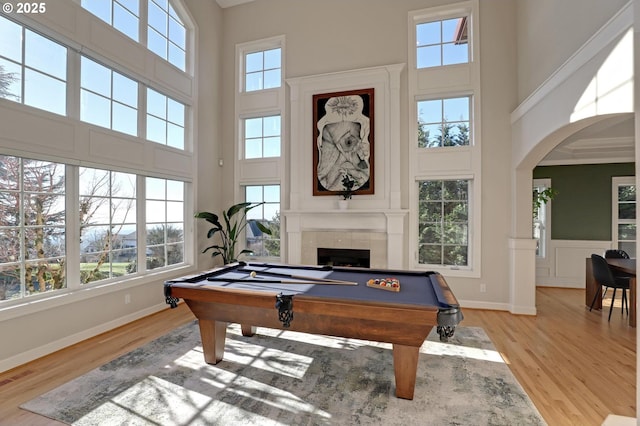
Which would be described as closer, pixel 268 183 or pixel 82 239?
pixel 82 239

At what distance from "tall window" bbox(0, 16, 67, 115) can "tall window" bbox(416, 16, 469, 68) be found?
4.76m

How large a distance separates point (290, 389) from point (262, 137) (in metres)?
4.40

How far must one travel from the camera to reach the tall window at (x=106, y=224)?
→ 355 centimetres

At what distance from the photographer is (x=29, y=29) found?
2959mm

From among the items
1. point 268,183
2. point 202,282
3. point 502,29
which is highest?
point 502,29

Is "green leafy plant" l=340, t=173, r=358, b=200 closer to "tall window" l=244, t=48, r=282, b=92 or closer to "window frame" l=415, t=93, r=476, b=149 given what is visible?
"window frame" l=415, t=93, r=476, b=149

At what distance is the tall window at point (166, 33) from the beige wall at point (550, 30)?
202 inches

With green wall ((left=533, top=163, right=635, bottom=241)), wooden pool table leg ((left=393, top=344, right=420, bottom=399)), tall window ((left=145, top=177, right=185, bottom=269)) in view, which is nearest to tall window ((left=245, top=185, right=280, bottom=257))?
tall window ((left=145, top=177, right=185, bottom=269))

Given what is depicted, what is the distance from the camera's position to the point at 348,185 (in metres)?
4.94

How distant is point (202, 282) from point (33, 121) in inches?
91.2

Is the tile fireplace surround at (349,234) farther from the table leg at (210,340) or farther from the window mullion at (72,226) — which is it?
the window mullion at (72,226)

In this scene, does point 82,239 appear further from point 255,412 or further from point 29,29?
point 255,412

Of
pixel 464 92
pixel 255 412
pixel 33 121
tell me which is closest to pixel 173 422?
pixel 255 412
